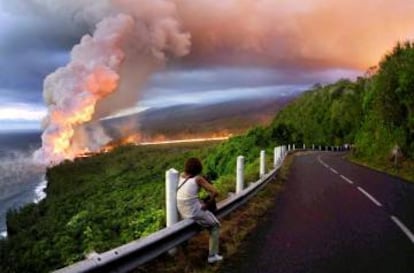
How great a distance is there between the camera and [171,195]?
8398 millimetres

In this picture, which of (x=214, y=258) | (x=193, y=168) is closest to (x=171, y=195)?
(x=193, y=168)

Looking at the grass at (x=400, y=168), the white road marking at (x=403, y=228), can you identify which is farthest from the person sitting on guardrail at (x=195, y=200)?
the grass at (x=400, y=168)

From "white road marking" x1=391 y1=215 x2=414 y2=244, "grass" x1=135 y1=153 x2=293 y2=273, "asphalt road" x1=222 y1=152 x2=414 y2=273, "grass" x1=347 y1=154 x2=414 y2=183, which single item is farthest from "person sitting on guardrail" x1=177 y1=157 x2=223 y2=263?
"grass" x1=347 y1=154 x2=414 y2=183

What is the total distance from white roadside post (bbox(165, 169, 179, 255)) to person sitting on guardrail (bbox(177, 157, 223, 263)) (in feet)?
0.27

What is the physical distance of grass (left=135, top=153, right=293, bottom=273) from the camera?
8070mm

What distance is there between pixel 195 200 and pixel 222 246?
1.59m

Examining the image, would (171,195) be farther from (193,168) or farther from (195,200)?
(193,168)

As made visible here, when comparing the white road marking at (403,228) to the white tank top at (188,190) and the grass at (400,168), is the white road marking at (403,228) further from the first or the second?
the grass at (400,168)

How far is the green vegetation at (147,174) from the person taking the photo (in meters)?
23.4

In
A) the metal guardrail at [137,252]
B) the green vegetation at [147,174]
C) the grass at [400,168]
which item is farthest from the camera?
the grass at [400,168]

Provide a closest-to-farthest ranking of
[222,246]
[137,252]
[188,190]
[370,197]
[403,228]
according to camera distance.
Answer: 1. [137,252]
2. [188,190]
3. [222,246]
4. [403,228]
5. [370,197]

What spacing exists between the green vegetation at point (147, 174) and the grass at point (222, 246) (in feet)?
4.54

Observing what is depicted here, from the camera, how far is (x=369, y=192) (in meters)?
19.4

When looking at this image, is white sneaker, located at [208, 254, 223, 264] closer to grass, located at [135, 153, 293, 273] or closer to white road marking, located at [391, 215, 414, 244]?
grass, located at [135, 153, 293, 273]
